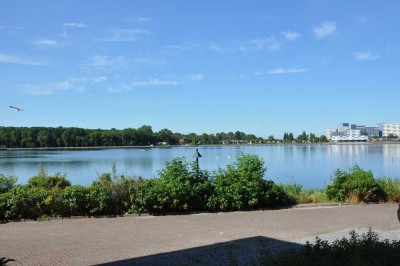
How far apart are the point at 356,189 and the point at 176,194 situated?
5.80 m

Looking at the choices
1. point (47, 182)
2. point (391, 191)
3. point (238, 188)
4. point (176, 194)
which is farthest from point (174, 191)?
point (391, 191)

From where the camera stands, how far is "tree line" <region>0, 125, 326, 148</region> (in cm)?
12838

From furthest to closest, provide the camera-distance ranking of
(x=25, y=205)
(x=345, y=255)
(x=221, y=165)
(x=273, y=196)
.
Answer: (x=221, y=165) → (x=273, y=196) → (x=25, y=205) → (x=345, y=255)

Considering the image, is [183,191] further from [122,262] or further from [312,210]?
[122,262]

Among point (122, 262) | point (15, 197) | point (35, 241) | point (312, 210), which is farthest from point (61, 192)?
point (312, 210)

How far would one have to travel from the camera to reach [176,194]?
11555 millimetres

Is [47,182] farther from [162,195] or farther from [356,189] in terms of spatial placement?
[356,189]

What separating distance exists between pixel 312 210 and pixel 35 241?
7.38 meters

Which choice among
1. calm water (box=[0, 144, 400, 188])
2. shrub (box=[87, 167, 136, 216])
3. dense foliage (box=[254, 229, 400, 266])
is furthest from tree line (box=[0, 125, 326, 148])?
dense foliage (box=[254, 229, 400, 266])

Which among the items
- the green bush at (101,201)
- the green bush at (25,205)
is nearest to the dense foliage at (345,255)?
the green bush at (101,201)

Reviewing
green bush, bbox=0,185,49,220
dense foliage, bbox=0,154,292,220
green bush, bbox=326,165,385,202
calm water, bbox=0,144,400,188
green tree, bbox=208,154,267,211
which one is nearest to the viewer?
green bush, bbox=0,185,49,220

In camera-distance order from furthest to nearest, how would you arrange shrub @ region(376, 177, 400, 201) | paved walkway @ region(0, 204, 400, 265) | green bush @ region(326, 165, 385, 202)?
shrub @ region(376, 177, 400, 201) < green bush @ region(326, 165, 385, 202) < paved walkway @ region(0, 204, 400, 265)

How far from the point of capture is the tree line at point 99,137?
5054 inches

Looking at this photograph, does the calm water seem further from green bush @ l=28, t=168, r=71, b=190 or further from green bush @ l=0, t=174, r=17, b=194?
green bush @ l=0, t=174, r=17, b=194
